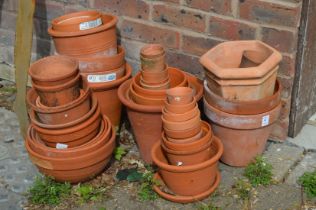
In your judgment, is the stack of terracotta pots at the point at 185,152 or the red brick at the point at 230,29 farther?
the red brick at the point at 230,29

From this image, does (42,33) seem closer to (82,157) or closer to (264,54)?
(82,157)

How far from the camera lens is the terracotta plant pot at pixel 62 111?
3180 millimetres

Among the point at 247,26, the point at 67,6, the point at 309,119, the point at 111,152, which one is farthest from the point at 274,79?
the point at 67,6

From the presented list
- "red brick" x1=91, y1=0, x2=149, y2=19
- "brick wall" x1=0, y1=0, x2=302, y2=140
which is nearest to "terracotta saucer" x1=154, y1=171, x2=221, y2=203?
"brick wall" x1=0, y1=0, x2=302, y2=140

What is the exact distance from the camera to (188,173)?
3.12 meters

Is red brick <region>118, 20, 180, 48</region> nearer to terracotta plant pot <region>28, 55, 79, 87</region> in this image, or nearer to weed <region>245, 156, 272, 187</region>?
terracotta plant pot <region>28, 55, 79, 87</region>

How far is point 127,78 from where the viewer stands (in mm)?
3684

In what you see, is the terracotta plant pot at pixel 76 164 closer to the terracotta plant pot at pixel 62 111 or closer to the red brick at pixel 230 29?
the terracotta plant pot at pixel 62 111

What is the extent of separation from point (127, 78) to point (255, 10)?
0.87 m

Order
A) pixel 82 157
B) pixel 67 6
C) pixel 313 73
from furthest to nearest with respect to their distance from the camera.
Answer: pixel 67 6 < pixel 313 73 < pixel 82 157

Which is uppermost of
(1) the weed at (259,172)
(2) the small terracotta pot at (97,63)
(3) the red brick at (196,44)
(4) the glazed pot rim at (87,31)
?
(4) the glazed pot rim at (87,31)

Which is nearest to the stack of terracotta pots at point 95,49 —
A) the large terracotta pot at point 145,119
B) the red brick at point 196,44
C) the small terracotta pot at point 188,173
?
the large terracotta pot at point 145,119

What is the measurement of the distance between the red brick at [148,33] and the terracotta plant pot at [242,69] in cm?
44

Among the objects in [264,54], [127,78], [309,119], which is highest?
[264,54]
